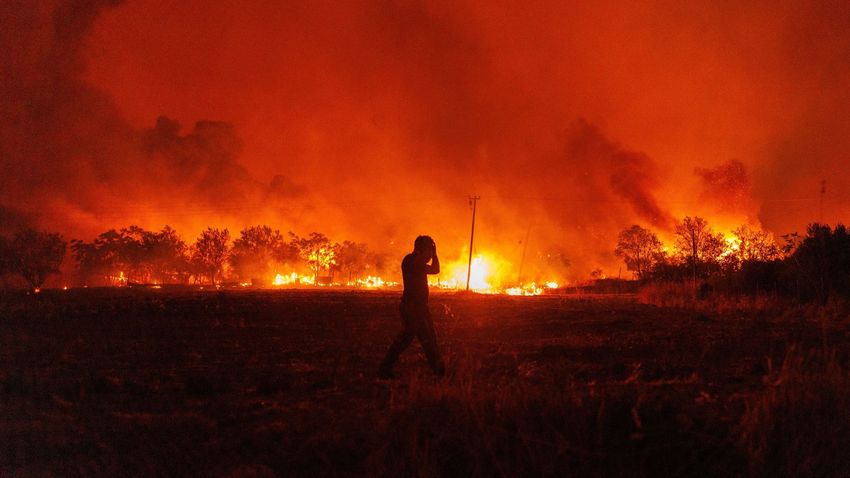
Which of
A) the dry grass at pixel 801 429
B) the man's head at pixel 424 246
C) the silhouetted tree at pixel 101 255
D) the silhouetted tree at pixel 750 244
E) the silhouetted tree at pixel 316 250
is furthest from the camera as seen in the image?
the silhouetted tree at pixel 316 250

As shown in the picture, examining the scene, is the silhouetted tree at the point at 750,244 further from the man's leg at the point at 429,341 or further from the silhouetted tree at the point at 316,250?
the silhouetted tree at the point at 316,250

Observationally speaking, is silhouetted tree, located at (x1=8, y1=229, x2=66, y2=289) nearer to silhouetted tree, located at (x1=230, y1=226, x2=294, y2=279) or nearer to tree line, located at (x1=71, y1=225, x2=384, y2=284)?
tree line, located at (x1=71, y1=225, x2=384, y2=284)

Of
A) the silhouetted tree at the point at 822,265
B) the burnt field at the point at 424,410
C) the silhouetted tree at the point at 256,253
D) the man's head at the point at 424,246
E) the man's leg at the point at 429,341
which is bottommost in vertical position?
the burnt field at the point at 424,410

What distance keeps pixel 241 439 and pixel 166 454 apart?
0.72 m

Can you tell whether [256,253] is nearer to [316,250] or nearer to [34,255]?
[316,250]

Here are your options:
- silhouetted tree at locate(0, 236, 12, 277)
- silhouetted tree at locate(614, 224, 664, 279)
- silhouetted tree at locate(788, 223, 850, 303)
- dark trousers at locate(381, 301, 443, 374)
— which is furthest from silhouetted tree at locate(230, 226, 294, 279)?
dark trousers at locate(381, 301, 443, 374)

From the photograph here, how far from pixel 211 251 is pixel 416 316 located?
9481cm

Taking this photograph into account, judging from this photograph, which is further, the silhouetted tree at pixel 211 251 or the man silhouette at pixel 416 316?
the silhouetted tree at pixel 211 251

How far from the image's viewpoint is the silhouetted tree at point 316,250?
106356mm

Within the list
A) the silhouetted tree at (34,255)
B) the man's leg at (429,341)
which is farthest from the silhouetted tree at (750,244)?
the silhouetted tree at (34,255)

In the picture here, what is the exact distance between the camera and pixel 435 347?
859cm

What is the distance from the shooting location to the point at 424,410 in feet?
16.7

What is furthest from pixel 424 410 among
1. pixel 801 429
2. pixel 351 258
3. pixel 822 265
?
pixel 351 258

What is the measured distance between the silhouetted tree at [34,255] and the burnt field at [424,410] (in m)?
78.0
